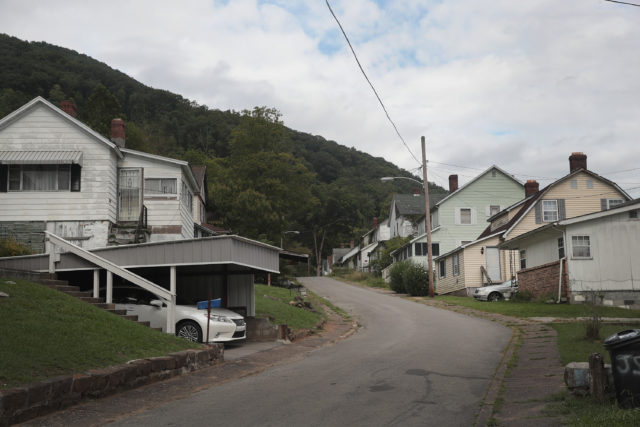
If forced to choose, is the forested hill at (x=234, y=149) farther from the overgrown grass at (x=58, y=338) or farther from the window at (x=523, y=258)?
the overgrown grass at (x=58, y=338)

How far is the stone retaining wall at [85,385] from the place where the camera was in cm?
745

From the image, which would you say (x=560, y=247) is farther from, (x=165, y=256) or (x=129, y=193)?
(x=129, y=193)

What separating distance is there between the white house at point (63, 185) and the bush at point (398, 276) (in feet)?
63.3

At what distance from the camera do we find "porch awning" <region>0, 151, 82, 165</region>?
929 inches

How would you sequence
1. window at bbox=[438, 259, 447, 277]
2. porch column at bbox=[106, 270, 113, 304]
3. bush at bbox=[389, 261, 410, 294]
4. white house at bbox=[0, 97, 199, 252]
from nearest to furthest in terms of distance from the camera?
porch column at bbox=[106, 270, 113, 304] → white house at bbox=[0, 97, 199, 252] → bush at bbox=[389, 261, 410, 294] → window at bbox=[438, 259, 447, 277]

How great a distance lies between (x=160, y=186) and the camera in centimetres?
2670

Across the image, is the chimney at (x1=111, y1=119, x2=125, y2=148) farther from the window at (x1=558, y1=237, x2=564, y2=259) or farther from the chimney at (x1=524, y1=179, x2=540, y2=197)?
the chimney at (x1=524, y1=179, x2=540, y2=197)

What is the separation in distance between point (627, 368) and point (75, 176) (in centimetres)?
2196

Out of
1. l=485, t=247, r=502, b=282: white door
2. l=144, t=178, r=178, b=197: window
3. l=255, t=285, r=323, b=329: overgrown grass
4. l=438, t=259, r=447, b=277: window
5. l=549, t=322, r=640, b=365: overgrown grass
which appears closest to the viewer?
l=549, t=322, r=640, b=365: overgrown grass

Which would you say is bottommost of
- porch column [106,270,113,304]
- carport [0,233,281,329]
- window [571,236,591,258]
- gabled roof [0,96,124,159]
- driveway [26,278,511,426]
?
driveway [26,278,511,426]

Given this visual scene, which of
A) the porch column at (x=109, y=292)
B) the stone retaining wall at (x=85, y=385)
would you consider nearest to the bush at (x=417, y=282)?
the porch column at (x=109, y=292)

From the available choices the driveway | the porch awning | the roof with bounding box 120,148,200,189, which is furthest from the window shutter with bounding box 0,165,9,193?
the driveway

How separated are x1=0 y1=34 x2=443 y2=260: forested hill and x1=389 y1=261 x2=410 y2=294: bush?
391 inches

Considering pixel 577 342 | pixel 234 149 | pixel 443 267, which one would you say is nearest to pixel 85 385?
pixel 577 342
